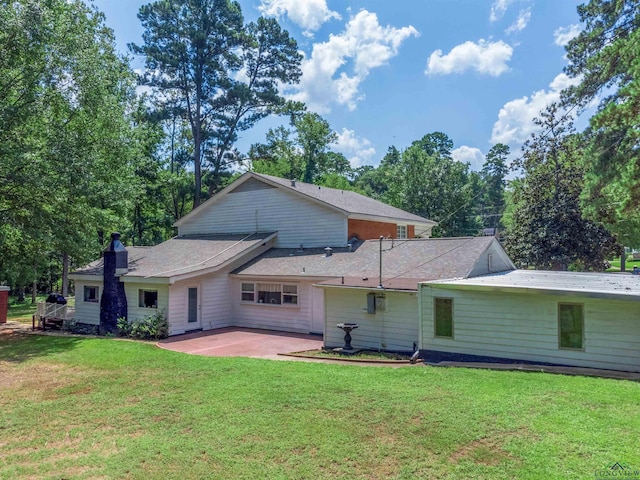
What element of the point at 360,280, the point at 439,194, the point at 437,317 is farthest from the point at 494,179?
the point at 437,317

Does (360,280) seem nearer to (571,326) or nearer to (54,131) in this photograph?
(571,326)

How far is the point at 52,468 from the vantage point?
Result: 5.33 m

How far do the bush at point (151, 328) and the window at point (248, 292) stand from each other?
3.49 m

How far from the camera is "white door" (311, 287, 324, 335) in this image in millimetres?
15305

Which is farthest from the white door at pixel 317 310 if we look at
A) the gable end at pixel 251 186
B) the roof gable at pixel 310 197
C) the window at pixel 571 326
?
the window at pixel 571 326

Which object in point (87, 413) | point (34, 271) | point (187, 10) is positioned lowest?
point (87, 413)

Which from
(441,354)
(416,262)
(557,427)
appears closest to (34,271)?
(416,262)

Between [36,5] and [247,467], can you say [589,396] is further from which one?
[36,5]

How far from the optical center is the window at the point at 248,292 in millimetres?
17297

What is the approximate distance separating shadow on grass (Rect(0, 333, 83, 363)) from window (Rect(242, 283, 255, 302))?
6.30 m

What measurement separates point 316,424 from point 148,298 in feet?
39.2

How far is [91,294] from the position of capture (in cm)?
1827

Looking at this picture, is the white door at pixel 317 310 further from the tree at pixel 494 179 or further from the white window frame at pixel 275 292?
the tree at pixel 494 179

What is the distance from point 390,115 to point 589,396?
76.3 feet
